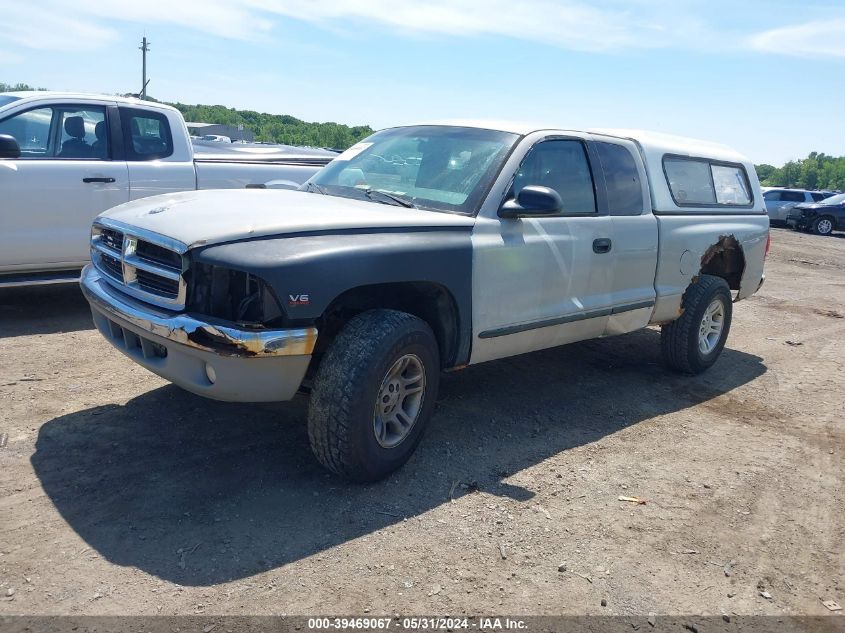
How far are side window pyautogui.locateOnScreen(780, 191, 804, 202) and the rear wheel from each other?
181cm

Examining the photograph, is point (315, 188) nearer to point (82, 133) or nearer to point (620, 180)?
point (620, 180)

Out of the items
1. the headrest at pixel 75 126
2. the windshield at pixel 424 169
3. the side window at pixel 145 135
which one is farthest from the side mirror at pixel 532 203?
the headrest at pixel 75 126

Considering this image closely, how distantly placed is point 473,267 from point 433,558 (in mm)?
1641

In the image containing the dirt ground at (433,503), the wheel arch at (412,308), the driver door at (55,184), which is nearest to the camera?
the dirt ground at (433,503)

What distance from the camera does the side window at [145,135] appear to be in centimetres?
715

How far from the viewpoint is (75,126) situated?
272 inches

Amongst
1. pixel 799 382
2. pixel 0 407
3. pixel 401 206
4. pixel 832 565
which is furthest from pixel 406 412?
pixel 799 382

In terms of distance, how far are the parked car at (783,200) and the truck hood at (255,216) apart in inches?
1020

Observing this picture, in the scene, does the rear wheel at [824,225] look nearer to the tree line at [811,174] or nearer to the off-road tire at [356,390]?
the off-road tire at [356,390]

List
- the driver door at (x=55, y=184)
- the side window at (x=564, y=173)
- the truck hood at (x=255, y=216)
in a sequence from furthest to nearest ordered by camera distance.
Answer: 1. the driver door at (x=55, y=184)
2. the side window at (x=564, y=173)
3. the truck hood at (x=255, y=216)

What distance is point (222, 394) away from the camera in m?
3.58

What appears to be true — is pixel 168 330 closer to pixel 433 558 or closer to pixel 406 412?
pixel 406 412

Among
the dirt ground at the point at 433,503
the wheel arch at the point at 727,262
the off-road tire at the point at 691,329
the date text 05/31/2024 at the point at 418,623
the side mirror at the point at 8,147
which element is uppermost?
the side mirror at the point at 8,147

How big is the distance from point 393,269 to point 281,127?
181ft
